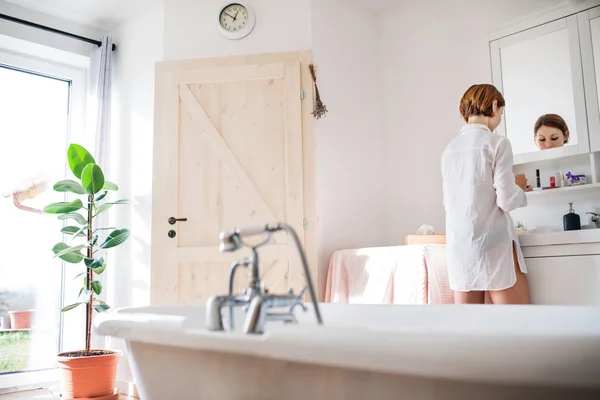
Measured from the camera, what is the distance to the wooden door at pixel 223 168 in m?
3.42

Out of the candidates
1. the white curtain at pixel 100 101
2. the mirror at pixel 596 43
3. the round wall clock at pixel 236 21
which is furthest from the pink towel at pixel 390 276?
the white curtain at pixel 100 101

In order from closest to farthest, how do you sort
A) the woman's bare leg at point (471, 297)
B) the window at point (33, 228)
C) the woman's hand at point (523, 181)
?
the woman's bare leg at point (471, 297) < the woman's hand at point (523, 181) < the window at point (33, 228)

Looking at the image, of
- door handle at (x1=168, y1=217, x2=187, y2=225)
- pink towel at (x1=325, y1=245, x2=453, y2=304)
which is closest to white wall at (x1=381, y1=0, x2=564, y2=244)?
pink towel at (x1=325, y1=245, x2=453, y2=304)

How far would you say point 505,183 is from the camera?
7.54 feet

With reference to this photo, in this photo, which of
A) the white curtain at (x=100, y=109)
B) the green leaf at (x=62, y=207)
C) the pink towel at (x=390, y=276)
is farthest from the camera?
the white curtain at (x=100, y=109)

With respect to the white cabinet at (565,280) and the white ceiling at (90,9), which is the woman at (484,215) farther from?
the white ceiling at (90,9)

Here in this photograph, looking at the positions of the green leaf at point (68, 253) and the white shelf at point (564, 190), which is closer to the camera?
the white shelf at point (564, 190)

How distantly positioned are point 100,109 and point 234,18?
4.06 ft

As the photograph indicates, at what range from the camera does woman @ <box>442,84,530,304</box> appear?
230 centimetres

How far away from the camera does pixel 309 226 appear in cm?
339

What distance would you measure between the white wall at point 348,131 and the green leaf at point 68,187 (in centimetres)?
153

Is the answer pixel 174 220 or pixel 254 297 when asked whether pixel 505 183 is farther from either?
pixel 174 220

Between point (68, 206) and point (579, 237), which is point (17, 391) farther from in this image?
point (579, 237)

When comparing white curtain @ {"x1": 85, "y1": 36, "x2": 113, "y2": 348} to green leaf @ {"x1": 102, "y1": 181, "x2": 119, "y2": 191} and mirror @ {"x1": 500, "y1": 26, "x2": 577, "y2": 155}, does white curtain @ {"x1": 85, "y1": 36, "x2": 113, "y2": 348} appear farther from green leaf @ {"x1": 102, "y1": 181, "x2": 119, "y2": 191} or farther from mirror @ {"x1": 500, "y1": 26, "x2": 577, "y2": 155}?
mirror @ {"x1": 500, "y1": 26, "x2": 577, "y2": 155}
